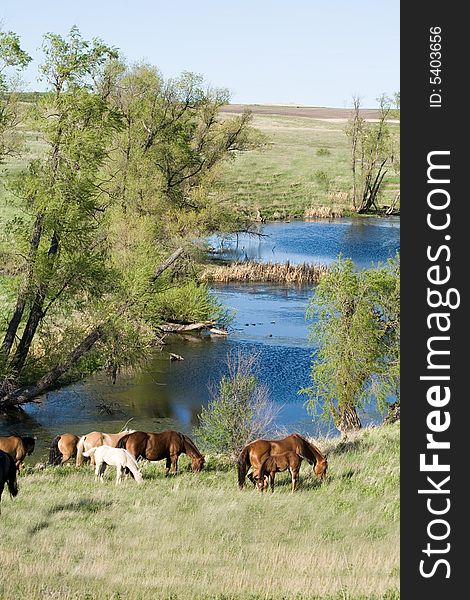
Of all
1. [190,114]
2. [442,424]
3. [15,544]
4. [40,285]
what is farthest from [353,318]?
[190,114]

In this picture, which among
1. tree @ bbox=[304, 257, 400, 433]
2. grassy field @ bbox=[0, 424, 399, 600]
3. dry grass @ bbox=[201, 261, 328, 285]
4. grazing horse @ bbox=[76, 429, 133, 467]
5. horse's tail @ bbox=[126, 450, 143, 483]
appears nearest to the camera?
grassy field @ bbox=[0, 424, 399, 600]

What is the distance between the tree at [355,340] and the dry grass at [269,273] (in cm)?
2308

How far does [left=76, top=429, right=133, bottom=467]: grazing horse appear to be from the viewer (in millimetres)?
20652

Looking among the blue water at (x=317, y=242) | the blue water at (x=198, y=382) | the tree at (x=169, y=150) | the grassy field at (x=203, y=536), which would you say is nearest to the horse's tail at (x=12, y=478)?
the grassy field at (x=203, y=536)

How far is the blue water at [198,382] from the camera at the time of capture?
3036 cm

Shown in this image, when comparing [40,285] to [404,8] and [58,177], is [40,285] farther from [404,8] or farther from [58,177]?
[404,8]

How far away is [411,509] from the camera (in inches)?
316

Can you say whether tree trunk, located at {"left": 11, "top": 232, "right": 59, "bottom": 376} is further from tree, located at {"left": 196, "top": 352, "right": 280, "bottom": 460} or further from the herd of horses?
the herd of horses

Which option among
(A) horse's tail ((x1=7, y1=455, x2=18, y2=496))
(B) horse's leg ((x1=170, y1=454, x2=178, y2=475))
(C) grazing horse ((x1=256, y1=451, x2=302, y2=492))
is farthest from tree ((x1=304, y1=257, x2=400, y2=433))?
(A) horse's tail ((x1=7, y1=455, x2=18, y2=496))

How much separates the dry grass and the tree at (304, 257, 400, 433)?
23084 millimetres

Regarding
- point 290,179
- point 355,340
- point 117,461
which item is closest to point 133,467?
point 117,461

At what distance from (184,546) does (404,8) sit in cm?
864

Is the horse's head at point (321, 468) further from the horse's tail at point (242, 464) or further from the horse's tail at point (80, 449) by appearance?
the horse's tail at point (80, 449)

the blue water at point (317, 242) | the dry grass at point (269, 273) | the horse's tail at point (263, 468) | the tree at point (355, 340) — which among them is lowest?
the horse's tail at point (263, 468)
